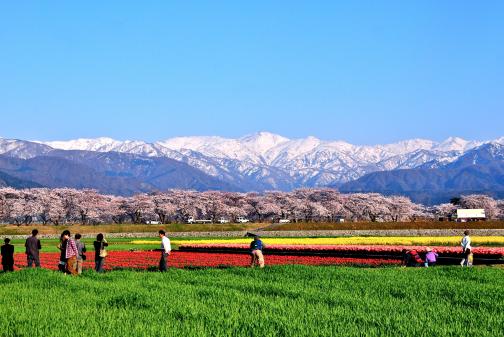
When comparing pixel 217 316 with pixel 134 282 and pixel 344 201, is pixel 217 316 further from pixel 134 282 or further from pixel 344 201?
pixel 344 201

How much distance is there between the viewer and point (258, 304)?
58.3 ft

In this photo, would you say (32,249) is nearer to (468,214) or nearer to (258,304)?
(258,304)

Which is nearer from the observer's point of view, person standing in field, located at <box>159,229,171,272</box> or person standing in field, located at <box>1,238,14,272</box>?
person standing in field, located at <box>159,229,171,272</box>

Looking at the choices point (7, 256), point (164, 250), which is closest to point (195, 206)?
point (7, 256)

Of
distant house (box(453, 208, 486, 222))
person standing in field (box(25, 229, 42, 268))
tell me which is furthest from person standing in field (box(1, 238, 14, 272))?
distant house (box(453, 208, 486, 222))

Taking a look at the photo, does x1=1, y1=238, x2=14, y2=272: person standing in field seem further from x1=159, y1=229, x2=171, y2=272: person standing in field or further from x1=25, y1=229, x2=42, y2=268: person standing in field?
x1=159, y1=229, x2=171, y2=272: person standing in field

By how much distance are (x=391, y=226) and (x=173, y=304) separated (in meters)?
80.6

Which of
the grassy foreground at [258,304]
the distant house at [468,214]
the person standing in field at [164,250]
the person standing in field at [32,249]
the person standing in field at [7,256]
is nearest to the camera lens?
the grassy foreground at [258,304]

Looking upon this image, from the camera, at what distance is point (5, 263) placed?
1258 inches

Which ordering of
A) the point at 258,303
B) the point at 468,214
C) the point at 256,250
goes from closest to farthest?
the point at 258,303 → the point at 256,250 → the point at 468,214

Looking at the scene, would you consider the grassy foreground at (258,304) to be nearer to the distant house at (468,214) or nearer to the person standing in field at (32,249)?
the person standing in field at (32,249)

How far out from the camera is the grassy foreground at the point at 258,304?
1412 cm

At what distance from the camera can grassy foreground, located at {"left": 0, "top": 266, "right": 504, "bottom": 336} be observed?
14117 millimetres

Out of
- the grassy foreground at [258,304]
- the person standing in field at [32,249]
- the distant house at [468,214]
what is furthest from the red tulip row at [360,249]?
the distant house at [468,214]
